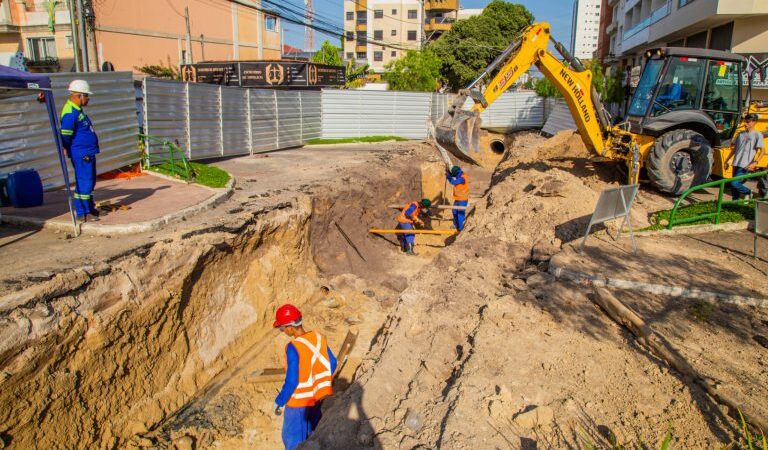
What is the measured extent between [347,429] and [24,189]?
19.2 ft

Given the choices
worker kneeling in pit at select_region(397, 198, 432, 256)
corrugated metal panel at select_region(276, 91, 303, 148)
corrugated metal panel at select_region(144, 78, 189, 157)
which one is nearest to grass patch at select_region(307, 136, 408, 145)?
corrugated metal panel at select_region(276, 91, 303, 148)

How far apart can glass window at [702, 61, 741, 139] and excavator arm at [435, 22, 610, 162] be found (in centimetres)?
194

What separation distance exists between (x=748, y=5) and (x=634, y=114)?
395 inches

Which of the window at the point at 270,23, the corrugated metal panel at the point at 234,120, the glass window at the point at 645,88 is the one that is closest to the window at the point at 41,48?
the window at the point at 270,23

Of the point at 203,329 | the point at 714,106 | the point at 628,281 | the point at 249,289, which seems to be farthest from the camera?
the point at 714,106

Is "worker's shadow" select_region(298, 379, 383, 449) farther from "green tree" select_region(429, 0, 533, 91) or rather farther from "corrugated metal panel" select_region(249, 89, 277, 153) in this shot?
"green tree" select_region(429, 0, 533, 91)

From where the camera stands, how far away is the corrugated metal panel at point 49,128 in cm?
808

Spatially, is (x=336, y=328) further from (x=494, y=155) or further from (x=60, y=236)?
(x=494, y=155)

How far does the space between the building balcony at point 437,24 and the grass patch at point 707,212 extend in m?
52.5

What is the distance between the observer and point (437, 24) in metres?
58.3

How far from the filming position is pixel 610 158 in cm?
1094

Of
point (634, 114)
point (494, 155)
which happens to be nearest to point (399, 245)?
point (634, 114)

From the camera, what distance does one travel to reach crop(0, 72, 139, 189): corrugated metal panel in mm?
8078

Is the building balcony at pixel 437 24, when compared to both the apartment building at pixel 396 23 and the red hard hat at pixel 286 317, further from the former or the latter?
the red hard hat at pixel 286 317
